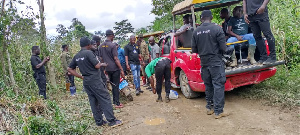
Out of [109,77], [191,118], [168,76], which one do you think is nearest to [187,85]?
[168,76]

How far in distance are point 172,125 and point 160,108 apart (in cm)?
115

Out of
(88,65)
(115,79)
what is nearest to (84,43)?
(88,65)

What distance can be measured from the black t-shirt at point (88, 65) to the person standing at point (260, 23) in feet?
9.90

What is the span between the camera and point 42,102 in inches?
186

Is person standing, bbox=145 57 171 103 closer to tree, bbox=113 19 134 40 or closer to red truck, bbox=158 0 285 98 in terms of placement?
red truck, bbox=158 0 285 98

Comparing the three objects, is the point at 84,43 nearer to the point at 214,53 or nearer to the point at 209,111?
the point at 214,53

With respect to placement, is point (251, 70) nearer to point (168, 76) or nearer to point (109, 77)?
point (168, 76)

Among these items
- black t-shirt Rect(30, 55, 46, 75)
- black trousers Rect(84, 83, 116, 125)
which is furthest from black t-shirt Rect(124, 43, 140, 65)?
black trousers Rect(84, 83, 116, 125)

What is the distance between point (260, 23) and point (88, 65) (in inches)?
128

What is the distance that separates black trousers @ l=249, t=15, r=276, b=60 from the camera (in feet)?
14.5

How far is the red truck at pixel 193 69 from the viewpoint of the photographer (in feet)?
15.3

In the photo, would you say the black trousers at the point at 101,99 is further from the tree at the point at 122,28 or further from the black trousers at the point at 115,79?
the tree at the point at 122,28

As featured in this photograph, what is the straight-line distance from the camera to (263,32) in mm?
4469

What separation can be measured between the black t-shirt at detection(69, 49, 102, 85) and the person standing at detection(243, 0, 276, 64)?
3.02 meters
